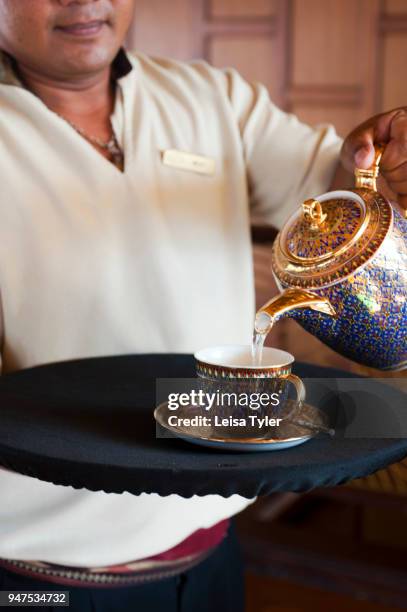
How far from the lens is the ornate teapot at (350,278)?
1.00 meters

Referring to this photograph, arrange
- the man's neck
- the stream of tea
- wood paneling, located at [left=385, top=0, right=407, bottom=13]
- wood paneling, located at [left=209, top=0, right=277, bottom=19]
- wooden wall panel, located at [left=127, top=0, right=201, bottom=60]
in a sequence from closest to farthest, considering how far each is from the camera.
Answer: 1. the stream of tea
2. the man's neck
3. wood paneling, located at [left=385, top=0, right=407, bottom=13]
4. wood paneling, located at [left=209, top=0, right=277, bottom=19]
5. wooden wall panel, located at [left=127, top=0, right=201, bottom=60]

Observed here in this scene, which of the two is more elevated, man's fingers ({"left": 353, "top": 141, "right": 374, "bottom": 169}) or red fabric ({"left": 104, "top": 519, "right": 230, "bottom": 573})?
man's fingers ({"left": 353, "top": 141, "right": 374, "bottom": 169})

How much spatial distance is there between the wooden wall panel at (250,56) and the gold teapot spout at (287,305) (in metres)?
3.74

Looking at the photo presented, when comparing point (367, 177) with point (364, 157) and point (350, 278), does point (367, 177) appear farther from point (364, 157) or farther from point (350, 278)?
point (350, 278)

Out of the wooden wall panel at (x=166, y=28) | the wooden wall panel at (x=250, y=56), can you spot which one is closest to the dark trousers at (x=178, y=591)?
the wooden wall panel at (x=250, y=56)

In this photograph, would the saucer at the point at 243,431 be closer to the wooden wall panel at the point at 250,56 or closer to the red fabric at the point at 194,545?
the red fabric at the point at 194,545

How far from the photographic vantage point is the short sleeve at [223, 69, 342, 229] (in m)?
1.41

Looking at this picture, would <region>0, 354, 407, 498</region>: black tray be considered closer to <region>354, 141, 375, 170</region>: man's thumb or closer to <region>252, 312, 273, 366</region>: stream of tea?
<region>252, 312, 273, 366</region>: stream of tea

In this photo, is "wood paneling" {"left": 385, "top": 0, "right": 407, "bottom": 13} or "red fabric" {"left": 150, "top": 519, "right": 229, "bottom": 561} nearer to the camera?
"red fabric" {"left": 150, "top": 519, "right": 229, "bottom": 561}

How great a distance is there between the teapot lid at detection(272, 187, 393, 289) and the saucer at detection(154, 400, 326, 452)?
0.50 feet

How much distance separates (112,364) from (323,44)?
11.7 ft

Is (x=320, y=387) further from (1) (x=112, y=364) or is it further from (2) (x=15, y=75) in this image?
(2) (x=15, y=75)

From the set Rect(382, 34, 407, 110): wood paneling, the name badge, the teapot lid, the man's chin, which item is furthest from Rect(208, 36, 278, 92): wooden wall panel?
the teapot lid

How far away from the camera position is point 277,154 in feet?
4.75
